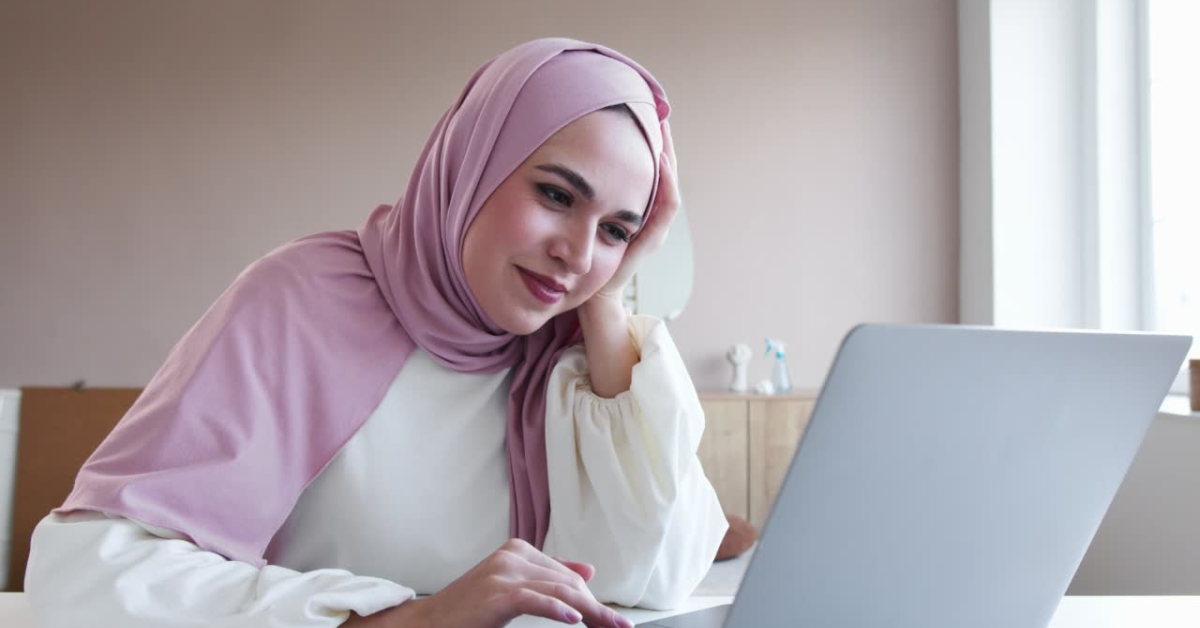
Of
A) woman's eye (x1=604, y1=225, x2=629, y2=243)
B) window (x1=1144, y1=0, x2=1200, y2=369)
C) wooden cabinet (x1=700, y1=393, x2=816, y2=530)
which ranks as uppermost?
window (x1=1144, y1=0, x2=1200, y2=369)

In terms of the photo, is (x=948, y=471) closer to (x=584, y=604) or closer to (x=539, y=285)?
(x=584, y=604)

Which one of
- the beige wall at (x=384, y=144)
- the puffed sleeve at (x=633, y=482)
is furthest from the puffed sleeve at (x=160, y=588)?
the beige wall at (x=384, y=144)

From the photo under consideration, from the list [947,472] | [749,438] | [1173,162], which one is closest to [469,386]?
[947,472]

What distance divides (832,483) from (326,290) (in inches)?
25.2

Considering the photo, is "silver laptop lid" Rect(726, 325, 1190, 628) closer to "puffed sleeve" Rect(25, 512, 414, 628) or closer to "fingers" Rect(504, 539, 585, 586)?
"fingers" Rect(504, 539, 585, 586)

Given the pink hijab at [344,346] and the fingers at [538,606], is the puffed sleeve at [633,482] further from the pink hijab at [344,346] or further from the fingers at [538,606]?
the fingers at [538,606]

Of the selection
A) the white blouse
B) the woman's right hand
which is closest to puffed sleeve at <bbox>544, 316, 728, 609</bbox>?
the white blouse

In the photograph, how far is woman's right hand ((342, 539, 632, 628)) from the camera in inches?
24.5

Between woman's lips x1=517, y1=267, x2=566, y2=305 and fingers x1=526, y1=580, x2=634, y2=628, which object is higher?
woman's lips x1=517, y1=267, x2=566, y2=305

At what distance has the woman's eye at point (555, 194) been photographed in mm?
964

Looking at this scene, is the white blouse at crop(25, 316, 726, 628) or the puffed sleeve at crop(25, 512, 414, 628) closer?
the puffed sleeve at crop(25, 512, 414, 628)

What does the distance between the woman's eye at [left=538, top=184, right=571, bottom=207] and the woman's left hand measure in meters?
0.13

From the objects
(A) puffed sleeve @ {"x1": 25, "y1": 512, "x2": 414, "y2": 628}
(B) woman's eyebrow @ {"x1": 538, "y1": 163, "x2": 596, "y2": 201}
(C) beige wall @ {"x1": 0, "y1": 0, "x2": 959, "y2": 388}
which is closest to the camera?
(A) puffed sleeve @ {"x1": 25, "y1": 512, "x2": 414, "y2": 628}

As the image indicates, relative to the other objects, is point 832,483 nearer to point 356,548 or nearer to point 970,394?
point 970,394
